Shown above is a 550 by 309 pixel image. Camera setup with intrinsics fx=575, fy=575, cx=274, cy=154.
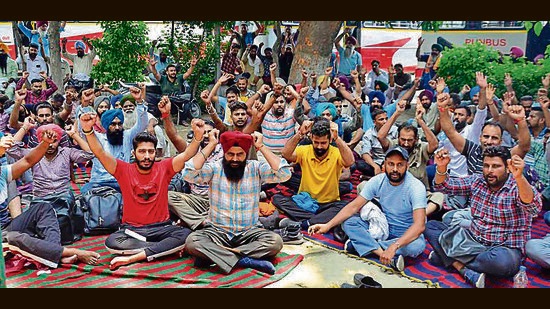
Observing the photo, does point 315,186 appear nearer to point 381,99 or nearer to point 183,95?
point 381,99

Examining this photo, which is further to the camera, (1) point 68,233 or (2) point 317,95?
(2) point 317,95

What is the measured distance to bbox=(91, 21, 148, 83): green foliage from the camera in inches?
433

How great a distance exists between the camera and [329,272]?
16.4 ft

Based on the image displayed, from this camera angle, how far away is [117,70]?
1102cm

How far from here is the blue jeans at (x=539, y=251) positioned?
4.75 m

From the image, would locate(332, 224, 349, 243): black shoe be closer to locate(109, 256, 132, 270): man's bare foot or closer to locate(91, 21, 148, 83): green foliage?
locate(109, 256, 132, 270): man's bare foot

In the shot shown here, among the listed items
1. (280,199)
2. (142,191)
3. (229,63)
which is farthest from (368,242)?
(229,63)

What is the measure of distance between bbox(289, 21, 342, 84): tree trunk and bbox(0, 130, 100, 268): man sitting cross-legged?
21.5 ft

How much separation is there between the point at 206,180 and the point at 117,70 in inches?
262

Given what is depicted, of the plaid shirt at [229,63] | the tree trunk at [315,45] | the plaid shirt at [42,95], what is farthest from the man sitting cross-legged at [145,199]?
the plaid shirt at [229,63]

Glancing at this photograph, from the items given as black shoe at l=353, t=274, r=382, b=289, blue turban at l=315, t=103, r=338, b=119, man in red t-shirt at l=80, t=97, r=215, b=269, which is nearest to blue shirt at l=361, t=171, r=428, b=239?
black shoe at l=353, t=274, r=382, b=289

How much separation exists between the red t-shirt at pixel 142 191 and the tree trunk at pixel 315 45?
6.14 m

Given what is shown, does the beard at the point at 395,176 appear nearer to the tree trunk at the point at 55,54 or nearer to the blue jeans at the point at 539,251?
the blue jeans at the point at 539,251

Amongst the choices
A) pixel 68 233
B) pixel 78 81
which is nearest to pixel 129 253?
pixel 68 233
